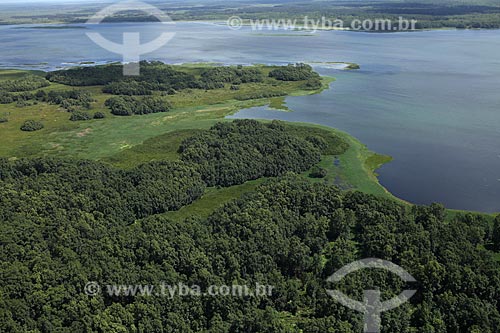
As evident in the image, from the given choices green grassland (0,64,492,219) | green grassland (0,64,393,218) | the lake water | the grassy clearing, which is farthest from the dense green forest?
the grassy clearing

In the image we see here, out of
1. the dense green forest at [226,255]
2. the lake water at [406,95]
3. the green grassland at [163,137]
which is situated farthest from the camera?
the lake water at [406,95]

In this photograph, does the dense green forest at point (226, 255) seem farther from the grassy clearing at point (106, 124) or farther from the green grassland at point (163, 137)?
the grassy clearing at point (106, 124)

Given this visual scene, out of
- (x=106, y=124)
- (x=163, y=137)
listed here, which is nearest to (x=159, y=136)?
(x=163, y=137)

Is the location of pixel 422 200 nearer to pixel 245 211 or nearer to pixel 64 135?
pixel 245 211

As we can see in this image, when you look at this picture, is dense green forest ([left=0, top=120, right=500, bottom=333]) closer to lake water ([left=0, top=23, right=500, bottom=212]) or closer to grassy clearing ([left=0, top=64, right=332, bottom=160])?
lake water ([left=0, top=23, right=500, bottom=212])

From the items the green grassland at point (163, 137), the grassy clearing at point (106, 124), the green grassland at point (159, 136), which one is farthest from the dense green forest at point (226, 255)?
the grassy clearing at point (106, 124)

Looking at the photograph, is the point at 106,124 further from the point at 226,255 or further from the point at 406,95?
the point at 406,95
